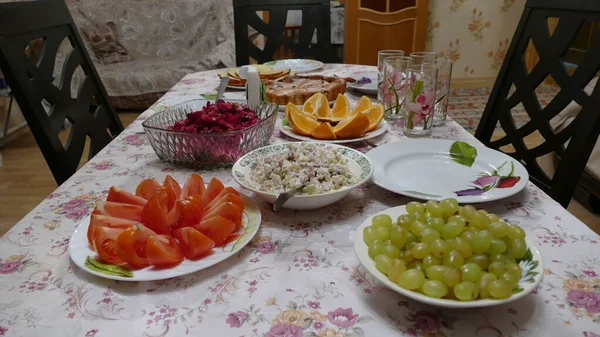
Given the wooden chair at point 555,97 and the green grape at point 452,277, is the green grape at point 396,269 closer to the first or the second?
the green grape at point 452,277

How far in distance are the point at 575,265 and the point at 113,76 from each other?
385 centimetres

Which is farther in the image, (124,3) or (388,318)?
(124,3)

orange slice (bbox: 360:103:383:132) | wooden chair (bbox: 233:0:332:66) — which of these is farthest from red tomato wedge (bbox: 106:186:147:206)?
wooden chair (bbox: 233:0:332:66)

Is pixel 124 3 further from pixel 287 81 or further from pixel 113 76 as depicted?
pixel 287 81

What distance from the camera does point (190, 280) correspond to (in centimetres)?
58

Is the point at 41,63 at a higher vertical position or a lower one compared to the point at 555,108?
higher

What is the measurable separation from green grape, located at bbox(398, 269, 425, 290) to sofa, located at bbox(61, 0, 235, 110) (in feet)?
12.0

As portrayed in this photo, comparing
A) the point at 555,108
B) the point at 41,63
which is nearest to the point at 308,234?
the point at 555,108

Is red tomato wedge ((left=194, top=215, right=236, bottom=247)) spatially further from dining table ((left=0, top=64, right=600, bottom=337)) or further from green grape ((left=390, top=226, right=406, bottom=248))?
green grape ((left=390, top=226, right=406, bottom=248))

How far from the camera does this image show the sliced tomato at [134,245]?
0.55 m

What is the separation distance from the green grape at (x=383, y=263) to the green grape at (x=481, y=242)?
0.09 metres

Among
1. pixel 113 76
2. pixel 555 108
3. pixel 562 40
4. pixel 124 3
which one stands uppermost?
pixel 562 40

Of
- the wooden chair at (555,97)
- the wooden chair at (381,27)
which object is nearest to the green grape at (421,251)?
the wooden chair at (555,97)

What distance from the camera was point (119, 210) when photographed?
63 cm
